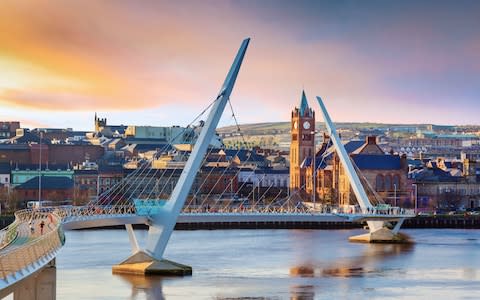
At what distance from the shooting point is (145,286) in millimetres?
34969

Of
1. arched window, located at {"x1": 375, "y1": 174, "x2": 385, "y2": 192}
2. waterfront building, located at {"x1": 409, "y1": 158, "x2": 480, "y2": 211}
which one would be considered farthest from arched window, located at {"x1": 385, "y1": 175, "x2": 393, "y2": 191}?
waterfront building, located at {"x1": 409, "y1": 158, "x2": 480, "y2": 211}

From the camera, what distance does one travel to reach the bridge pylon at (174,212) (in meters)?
37.4

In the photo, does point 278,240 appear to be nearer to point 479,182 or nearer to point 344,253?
point 344,253

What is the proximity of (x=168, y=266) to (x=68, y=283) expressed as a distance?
3.83m

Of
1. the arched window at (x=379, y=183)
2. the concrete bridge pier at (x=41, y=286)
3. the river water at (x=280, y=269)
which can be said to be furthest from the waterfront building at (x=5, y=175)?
the concrete bridge pier at (x=41, y=286)

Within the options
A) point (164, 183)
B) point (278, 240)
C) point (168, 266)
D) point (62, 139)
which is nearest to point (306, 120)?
point (164, 183)

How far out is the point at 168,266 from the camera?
37.9 metres

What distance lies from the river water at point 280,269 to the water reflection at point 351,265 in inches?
1.1

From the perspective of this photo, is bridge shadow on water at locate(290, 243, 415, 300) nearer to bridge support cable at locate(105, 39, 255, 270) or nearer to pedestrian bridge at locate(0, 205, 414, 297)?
pedestrian bridge at locate(0, 205, 414, 297)

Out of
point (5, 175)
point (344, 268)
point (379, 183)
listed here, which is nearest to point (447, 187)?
point (379, 183)

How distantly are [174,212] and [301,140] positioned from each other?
63378 millimetres

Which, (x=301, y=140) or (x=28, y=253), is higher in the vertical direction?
(x=301, y=140)

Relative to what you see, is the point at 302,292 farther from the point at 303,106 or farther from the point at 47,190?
the point at 303,106

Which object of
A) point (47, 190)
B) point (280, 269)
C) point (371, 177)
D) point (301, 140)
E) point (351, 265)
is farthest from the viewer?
point (301, 140)
